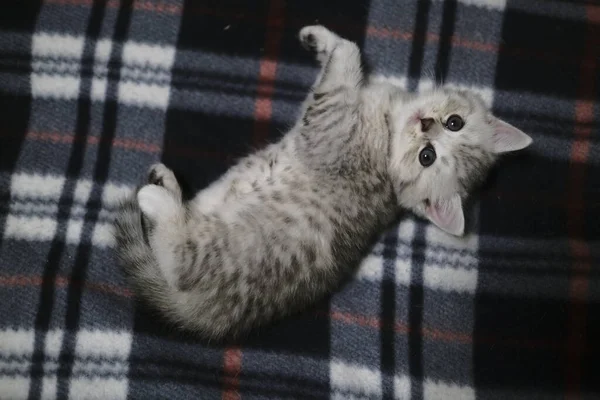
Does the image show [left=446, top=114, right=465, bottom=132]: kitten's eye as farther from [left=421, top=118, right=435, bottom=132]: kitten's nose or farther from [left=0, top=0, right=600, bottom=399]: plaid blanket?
[left=0, top=0, right=600, bottom=399]: plaid blanket

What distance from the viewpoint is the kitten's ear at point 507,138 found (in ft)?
5.03

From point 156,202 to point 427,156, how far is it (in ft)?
2.46

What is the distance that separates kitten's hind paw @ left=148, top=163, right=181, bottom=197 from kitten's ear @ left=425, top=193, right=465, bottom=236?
0.72 m

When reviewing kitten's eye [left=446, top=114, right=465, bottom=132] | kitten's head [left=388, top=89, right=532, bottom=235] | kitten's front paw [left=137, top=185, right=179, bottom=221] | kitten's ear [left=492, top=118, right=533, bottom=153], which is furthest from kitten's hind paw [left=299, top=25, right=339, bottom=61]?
kitten's front paw [left=137, top=185, right=179, bottom=221]

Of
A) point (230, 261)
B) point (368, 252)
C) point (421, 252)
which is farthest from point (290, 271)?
point (421, 252)

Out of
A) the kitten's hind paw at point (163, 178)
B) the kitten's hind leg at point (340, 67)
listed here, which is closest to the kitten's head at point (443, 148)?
the kitten's hind leg at point (340, 67)

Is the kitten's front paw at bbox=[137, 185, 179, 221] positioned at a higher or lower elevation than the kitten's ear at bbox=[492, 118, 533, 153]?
lower

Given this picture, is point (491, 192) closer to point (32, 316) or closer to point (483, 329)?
point (483, 329)

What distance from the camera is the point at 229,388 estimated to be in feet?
5.38

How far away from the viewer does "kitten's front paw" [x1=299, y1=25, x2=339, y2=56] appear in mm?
1655

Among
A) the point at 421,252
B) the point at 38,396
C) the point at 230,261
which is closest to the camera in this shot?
the point at 230,261

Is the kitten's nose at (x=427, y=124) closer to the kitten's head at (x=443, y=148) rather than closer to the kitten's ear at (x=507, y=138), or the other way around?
the kitten's head at (x=443, y=148)

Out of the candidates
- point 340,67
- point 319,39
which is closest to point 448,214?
point 340,67

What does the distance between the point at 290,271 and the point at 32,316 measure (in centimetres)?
78
